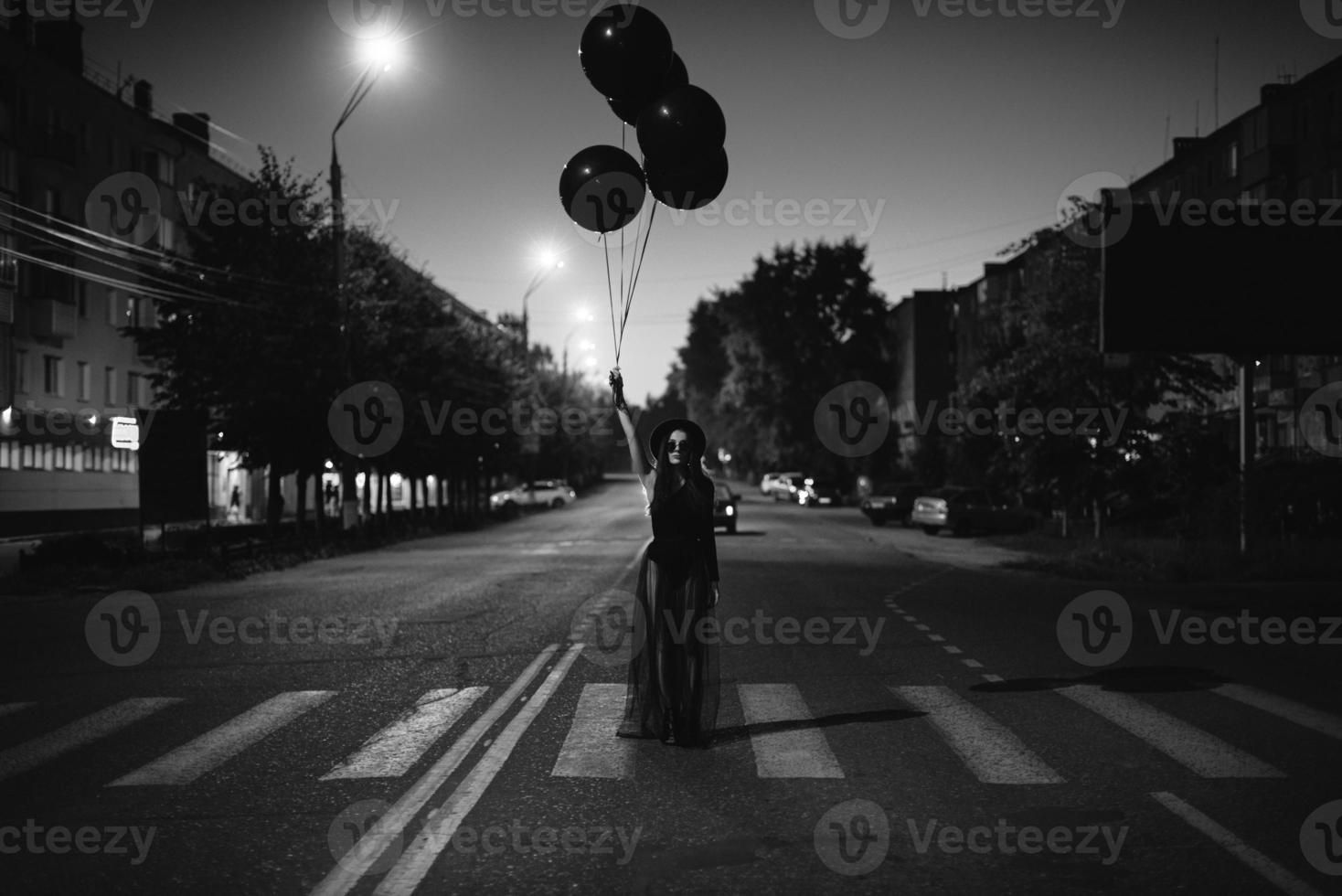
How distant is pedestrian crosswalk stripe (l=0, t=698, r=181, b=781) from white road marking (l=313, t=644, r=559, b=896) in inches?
96.8

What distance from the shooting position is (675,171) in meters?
10.3

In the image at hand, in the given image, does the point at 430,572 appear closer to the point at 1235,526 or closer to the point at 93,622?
the point at 93,622

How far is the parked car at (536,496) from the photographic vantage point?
73.8 meters

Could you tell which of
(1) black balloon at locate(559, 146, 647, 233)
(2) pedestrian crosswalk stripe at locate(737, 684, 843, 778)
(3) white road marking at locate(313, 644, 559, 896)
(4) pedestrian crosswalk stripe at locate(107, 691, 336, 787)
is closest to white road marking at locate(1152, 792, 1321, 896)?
(2) pedestrian crosswalk stripe at locate(737, 684, 843, 778)

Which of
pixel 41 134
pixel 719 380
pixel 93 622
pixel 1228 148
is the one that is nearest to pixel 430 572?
pixel 93 622

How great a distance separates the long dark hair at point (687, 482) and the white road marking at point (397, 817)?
194 cm

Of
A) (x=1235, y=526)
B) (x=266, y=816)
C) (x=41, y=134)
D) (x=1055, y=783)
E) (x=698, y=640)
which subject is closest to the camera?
(x=266, y=816)

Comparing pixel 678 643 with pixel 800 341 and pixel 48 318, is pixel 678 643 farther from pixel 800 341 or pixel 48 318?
pixel 800 341

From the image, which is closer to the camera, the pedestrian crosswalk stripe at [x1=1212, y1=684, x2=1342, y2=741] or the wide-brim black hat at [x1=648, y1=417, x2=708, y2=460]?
the wide-brim black hat at [x1=648, y1=417, x2=708, y2=460]

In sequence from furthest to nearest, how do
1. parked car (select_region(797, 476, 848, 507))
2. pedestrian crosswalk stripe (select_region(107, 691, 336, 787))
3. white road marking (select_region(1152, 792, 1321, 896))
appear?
parked car (select_region(797, 476, 848, 507)) → pedestrian crosswalk stripe (select_region(107, 691, 336, 787)) → white road marking (select_region(1152, 792, 1321, 896))

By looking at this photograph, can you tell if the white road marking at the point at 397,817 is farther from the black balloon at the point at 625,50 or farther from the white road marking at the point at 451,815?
the black balloon at the point at 625,50

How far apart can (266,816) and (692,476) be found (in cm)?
324

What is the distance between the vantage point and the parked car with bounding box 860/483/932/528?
50.8m

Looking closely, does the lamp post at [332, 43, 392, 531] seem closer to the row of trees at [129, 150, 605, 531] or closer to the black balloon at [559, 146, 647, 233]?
the row of trees at [129, 150, 605, 531]
